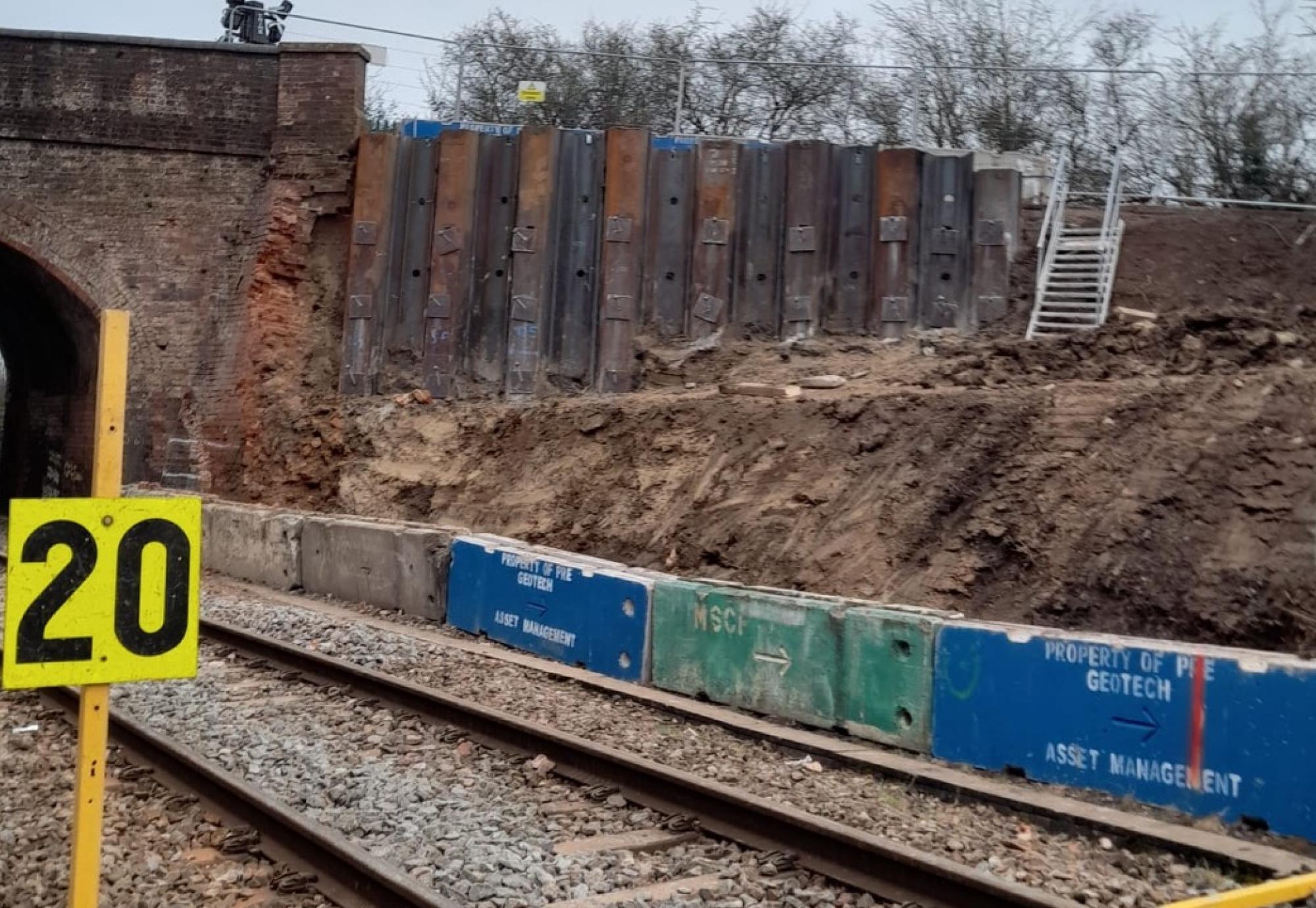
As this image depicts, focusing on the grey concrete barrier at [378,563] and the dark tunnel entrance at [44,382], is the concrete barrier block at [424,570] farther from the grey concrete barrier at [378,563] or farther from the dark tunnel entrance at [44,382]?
the dark tunnel entrance at [44,382]

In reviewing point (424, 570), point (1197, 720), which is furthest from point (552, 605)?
point (1197, 720)

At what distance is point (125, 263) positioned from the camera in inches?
867

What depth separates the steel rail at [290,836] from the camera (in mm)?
5319

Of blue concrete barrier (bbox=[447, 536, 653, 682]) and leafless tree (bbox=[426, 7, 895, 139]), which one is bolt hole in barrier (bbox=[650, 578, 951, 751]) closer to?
blue concrete barrier (bbox=[447, 536, 653, 682])

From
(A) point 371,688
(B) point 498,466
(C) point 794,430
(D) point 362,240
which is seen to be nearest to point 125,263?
(D) point 362,240

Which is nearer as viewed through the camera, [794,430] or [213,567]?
[794,430]

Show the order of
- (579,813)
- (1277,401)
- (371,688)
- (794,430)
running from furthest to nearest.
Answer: (794,430) → (1277,401) → (371,688) → (579,813)

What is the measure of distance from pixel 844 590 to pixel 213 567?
9.99 metres

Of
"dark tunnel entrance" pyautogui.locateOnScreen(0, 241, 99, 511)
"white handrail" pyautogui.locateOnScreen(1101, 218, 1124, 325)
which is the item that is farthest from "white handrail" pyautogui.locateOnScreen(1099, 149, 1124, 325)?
"dark tunnel entrance" pyautogui.locateOnScreen(0, 241, 99, 511)

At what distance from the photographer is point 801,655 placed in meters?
8.95

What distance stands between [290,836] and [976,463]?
8.40 meters

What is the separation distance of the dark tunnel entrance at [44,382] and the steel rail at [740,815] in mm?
15890

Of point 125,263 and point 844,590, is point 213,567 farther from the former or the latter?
point 844,590

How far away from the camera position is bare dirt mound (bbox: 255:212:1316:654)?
1067 cm
